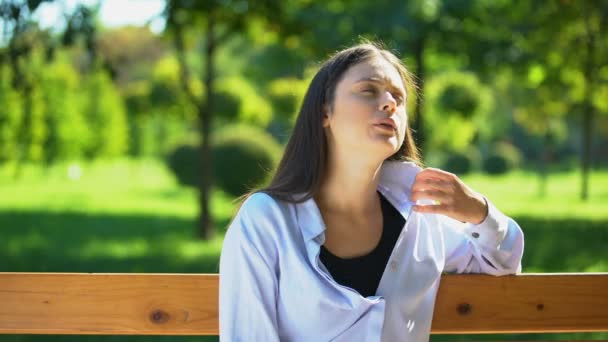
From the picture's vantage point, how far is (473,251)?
8.81 feet

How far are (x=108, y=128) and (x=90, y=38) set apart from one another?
97.2 ft

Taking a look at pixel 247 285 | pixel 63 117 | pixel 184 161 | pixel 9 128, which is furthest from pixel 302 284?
pixel 63 117

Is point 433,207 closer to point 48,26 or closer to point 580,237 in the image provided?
point 48,26

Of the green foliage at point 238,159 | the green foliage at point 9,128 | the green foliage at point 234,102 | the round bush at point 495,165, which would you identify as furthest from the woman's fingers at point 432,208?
the round bush at point 495,165

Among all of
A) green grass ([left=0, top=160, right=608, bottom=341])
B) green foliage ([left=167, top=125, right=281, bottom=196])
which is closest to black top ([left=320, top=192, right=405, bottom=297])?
green grass ([left=0, top=160, right=608, bottom=341])

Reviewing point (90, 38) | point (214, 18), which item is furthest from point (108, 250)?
point (90, 38)

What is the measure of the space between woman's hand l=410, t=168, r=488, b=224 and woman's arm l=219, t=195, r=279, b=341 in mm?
427

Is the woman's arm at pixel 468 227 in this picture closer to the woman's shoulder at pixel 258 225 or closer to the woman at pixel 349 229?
the woman at pixel 349 229

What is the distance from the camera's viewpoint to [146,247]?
39.7ft

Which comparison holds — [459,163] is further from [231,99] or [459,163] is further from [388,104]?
[388,104]

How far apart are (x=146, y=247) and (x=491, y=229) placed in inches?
393

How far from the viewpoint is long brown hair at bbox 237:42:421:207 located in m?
2.43

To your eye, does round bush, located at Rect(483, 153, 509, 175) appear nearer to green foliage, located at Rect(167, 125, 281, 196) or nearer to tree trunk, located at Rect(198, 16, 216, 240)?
green foliage, located at Rect(167, 125, 281, 196)

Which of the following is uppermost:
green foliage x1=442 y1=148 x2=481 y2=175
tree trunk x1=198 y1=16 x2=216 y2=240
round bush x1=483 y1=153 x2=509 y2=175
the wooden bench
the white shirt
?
the white shirt
